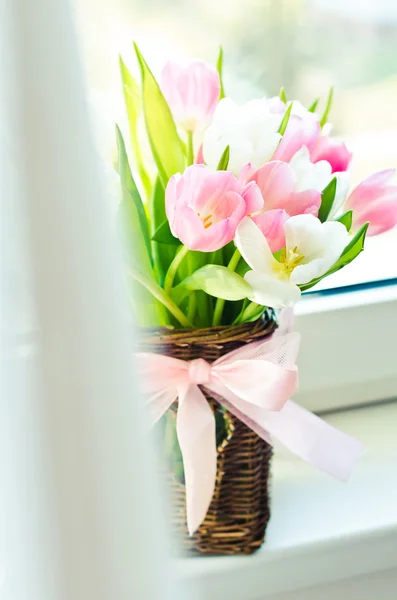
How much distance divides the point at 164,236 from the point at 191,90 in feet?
0.33

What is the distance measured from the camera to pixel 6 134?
190 millimetres

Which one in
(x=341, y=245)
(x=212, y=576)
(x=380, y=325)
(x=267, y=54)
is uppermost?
(x=267, y=54)

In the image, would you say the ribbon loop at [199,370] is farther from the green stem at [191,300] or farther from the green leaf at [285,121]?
the green leaf at [285,121]

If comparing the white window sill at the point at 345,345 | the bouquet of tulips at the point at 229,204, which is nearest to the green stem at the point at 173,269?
the bouquet of tulips at the point at 229,204

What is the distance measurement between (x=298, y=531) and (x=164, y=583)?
43cm

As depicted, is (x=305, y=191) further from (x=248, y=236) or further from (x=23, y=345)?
(x=23, y=345)

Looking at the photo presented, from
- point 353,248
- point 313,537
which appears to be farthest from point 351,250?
point 313,537

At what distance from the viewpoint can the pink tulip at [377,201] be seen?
516mm

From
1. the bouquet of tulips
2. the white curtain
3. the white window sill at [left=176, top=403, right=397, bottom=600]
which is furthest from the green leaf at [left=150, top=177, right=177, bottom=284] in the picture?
the white curtain

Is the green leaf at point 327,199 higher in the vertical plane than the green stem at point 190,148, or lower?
lower

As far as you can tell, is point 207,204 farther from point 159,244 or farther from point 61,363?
point 61,363

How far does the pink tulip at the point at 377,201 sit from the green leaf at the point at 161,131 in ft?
0.41

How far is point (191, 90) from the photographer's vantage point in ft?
1.65

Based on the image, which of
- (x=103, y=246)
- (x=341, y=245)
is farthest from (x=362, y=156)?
(x=103, y=246)
